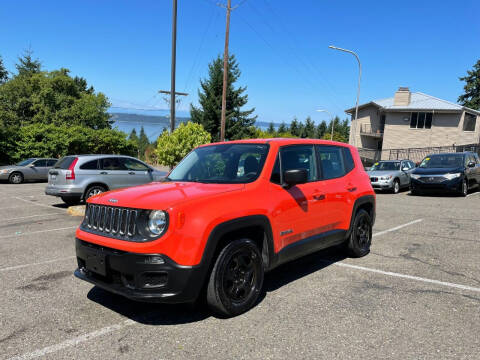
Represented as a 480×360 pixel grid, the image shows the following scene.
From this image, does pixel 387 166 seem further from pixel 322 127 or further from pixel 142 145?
pixel 322 127

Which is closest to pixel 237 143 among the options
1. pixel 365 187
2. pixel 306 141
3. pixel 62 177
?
pixel 306 141

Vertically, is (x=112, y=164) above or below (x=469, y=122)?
below

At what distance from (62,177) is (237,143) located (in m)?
7.79

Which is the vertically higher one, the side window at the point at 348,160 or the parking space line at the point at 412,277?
the side window at the point at 348,160

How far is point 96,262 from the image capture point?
3363mm

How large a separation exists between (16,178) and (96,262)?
19349 millimetres

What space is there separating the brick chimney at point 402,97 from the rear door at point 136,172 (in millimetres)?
35246

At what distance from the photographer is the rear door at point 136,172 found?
11688mm

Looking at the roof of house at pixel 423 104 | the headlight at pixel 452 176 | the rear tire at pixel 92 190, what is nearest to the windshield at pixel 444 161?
the headlight at pixel 452 176

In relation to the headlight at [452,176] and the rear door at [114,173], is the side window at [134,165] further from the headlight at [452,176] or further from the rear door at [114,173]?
the headlight at [452,176]

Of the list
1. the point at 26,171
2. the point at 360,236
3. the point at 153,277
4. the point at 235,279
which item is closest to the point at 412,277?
the point at 360,236

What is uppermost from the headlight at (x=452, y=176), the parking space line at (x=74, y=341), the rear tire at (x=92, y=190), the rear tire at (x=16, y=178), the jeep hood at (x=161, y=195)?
the jeep hood at (x=161, y=195)

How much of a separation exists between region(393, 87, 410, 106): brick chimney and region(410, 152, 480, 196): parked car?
27.0 m

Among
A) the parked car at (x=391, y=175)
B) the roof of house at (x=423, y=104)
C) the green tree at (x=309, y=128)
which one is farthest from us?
the green tree at (x=309, y=128)
